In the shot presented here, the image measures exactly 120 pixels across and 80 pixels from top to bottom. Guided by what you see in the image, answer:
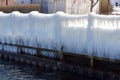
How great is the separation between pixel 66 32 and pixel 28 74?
311 centimetres

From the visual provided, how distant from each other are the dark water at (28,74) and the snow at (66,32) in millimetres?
1143

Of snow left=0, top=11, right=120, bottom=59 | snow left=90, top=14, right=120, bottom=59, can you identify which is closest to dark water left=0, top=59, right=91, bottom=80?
snow left=0, top=11, right=120, bottom=59

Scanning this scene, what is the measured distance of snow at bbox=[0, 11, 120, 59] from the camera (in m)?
18.6

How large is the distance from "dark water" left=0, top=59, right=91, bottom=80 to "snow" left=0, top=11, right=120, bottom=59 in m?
1.14

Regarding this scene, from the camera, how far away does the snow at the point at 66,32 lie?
1859 cm

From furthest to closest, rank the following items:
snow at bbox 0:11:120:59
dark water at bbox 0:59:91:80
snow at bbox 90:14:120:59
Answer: dark water at bbox 0:59:91:80 → snow at bbox 0:11:120:59 → snow at bbox 90:14:120:59

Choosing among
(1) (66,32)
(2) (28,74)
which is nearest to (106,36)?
(1) (66,32)

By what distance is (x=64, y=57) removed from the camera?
70.3ft

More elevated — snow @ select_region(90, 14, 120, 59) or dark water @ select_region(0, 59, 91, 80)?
snow @ select_region(90, 14, 120, 59)

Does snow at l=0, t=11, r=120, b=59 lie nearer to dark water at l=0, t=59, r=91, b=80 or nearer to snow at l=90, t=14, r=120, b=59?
snow at l=90, t=14, r=120, b=59

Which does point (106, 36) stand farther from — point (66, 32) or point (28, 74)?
point (28, 74)

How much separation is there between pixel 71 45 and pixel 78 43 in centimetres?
59

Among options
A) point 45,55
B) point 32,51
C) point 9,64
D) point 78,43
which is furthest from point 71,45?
point 9,64

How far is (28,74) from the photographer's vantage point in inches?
854
